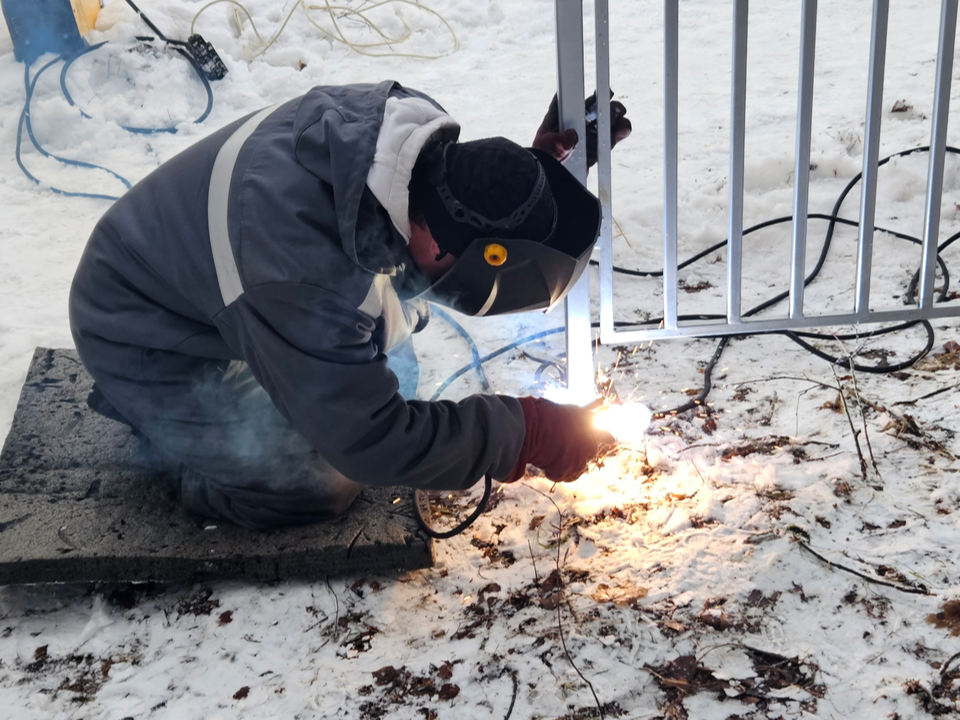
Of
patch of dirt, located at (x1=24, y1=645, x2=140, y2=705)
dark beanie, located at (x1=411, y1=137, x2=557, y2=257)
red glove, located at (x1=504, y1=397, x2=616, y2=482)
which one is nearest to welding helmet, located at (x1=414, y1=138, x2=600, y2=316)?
dark beanie, located at (x1=411, y1=137, x2=557, y2=257)

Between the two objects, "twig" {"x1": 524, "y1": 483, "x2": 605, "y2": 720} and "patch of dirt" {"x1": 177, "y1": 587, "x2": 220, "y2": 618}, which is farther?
"patch of dirt" {"x1": 177, "y1": 587, "x2": 220, "y2": 618}

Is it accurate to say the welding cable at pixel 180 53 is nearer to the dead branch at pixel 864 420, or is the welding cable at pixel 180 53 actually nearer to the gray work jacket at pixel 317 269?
the gray work jacket at pixel 317 269

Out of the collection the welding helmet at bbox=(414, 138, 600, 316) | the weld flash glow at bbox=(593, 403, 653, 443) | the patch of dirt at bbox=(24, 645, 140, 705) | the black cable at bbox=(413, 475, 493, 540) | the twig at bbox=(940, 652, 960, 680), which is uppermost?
the welding helmet at bbox=(414, 138, 600, 316)

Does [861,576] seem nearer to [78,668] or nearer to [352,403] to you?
[352,403]

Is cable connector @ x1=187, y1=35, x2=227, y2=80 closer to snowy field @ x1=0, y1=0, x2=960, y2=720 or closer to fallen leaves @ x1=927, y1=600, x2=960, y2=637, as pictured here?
snowy field @ x1=0, y1=0, x2=960, y2=720

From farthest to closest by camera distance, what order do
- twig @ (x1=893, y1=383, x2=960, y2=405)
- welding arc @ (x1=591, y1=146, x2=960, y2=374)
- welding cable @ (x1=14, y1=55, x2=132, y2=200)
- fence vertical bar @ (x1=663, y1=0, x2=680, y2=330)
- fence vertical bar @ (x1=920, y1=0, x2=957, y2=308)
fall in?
welding cable @ (x1=14, y1=55, x2=132, y2=200)
welding arc @ (x1=591, y1=146, x2=960, y2=374)
twig @ (x1=893, y1=383, x2=960, y2=405)
fence vertical bar @ (x1=920, y1=0, x2=957, y2=308)
fence vertical bar @ (x1=663, y1=0, x2=680, y2=330)

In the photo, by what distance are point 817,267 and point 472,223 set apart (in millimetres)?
2163

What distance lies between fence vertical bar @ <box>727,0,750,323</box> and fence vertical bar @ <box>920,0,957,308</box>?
573 mm

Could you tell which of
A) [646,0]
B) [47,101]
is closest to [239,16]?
[47,101]

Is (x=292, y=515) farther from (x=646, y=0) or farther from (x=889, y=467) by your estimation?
(x=646, y=0)

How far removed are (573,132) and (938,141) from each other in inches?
44.0

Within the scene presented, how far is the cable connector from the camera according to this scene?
529 centimetres

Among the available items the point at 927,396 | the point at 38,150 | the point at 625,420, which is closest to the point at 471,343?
the point at 625,420

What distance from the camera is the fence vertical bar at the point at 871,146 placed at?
7.28 feet
